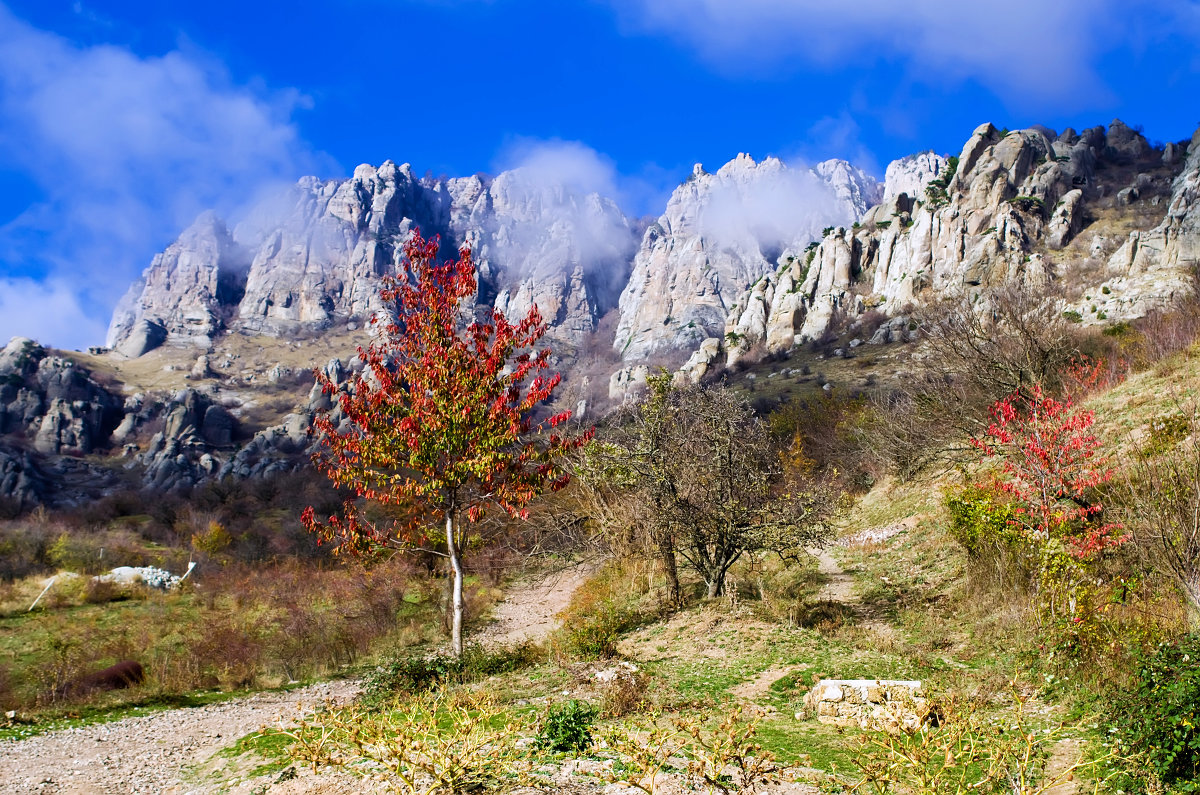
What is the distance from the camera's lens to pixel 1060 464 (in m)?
10.8

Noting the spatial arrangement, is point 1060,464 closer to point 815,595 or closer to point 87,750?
point 815,595

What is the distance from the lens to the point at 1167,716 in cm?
454

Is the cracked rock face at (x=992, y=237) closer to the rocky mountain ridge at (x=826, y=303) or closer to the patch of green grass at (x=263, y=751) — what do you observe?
the rocky mountain ridge at (x=826, y=303)

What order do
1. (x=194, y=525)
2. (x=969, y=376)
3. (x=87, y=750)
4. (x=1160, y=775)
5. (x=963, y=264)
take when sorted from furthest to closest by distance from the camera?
(x=963, y=264) < (x=194, y=525) < (x=969, y=376) < (x=87, y=750) < (x=1160, y=775)

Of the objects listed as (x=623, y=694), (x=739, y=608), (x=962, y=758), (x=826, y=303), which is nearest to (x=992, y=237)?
(x=826, y=303)

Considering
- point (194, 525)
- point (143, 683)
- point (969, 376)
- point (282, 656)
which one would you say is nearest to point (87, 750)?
point (143, 683)

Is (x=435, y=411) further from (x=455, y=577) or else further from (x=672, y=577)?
(x=672, y=577)

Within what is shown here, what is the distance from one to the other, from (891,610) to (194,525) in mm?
51507

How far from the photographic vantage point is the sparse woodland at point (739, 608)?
15.5 feet

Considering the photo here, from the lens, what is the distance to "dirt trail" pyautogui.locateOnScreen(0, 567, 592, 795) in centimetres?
659

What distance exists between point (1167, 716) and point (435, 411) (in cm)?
836

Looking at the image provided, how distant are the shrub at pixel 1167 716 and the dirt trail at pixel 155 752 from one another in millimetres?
5687

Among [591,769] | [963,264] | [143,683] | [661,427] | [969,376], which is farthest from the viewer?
[963,264]

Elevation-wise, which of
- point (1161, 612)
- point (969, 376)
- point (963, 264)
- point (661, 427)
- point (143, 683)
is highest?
point (963, 264)
